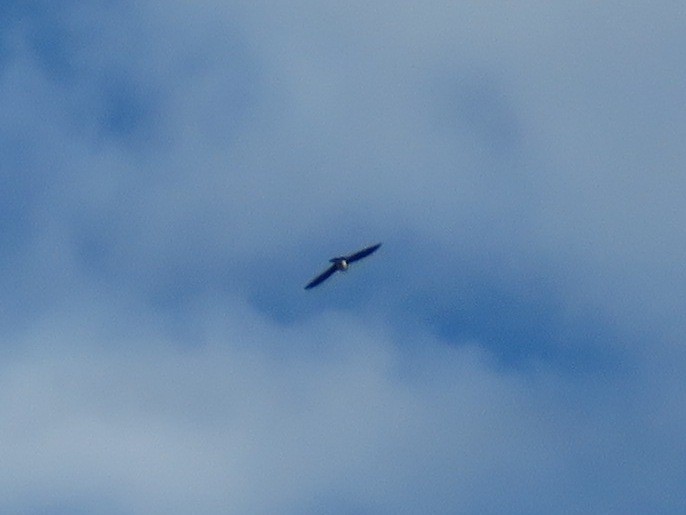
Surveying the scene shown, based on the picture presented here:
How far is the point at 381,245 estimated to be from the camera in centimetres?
19700
